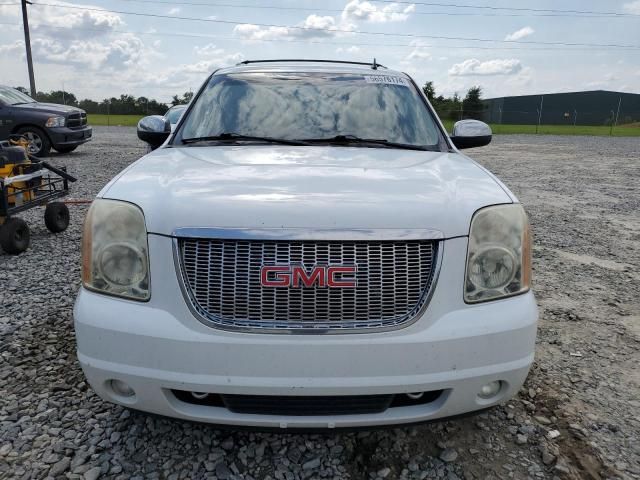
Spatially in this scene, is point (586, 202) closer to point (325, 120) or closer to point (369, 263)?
point (325, 120)

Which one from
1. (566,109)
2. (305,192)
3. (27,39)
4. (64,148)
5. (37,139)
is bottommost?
(566,109)

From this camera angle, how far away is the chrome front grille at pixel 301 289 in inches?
70.0

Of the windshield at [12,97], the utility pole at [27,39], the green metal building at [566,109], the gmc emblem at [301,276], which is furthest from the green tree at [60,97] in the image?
the gmc emblem at [301,276]

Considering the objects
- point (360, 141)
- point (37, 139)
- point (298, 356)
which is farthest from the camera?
point (37, 139)

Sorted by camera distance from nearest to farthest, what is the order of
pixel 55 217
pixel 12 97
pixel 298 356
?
pixel 298 356, pixel 55 217, pixel 12 97

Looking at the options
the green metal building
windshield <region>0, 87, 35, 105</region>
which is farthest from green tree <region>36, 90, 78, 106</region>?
the green metal building

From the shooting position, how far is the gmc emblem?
177cm

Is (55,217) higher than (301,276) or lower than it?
lower

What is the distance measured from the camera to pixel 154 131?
3471 millimetres

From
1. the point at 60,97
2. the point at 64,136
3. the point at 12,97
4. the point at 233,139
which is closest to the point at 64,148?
the point at 64,136

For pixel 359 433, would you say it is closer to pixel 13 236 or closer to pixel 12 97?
pixel 13 236

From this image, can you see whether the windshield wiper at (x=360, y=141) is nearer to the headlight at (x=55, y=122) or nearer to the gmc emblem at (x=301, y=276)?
the gmc emblem at (x=301, y=276)

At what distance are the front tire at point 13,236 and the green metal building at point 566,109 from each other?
1694 inches

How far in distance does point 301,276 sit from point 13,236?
13.5 ft
